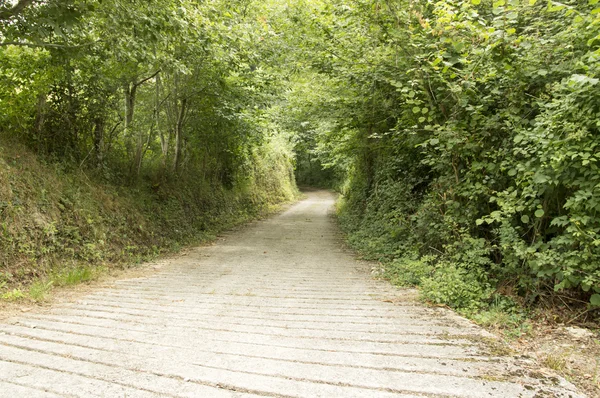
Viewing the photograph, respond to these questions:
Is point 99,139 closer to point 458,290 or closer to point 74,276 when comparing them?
point 74,276

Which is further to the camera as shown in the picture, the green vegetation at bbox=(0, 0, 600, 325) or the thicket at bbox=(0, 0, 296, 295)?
the thicket at bbox=(0, 0, 296, 295)

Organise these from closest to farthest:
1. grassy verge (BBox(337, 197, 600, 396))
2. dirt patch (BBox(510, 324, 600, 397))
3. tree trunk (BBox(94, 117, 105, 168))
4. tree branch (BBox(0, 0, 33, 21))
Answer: dirt patch (BBox(510, 324, 600, 397)), grassy verge (BBox(337, 197, 600, 396)), tree branch (BBox(0, 0, 33, 21)), tree trunk (BBox(94, 117, 105, 168))

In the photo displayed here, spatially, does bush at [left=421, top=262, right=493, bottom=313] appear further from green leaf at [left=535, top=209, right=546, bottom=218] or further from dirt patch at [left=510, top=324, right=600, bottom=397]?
green leaf at [left=535, top=209, right=546, bottom=218]

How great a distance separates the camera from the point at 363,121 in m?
10.5

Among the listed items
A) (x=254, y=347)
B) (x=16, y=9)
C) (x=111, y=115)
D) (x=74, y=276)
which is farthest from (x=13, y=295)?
(x=111, y=115)

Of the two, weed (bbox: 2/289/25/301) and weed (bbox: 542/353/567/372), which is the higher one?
weed (bbox: 542/353/567/372)

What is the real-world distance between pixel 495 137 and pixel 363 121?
5.43 meters

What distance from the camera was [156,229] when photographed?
32.8 ft

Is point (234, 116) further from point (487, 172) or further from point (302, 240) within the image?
point (487, 172)

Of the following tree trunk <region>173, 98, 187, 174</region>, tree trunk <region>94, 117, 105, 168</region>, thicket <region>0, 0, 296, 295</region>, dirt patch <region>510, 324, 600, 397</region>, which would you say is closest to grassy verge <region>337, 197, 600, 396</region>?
dirt patch <region>510, 324, 600, 397</region>

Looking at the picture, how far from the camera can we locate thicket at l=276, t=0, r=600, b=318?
3.84 meters

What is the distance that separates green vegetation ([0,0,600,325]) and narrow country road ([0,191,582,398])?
1.03 metres

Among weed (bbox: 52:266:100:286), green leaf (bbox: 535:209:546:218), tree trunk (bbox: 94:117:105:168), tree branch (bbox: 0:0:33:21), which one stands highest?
tree branch (bbox: 0:0:33:21)

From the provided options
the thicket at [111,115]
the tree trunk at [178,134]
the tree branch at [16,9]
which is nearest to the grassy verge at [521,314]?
the thicket at [111,115]
